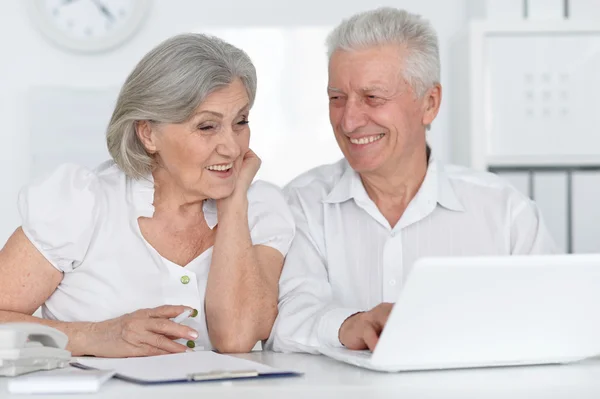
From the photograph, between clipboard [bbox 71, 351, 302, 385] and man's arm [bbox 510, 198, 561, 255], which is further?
man's arm [bbox 510, 198, 561, 255]

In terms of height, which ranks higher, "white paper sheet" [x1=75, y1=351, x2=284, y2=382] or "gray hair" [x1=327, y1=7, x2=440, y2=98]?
"gray hair" [x1=327, y1=7, x2=440, y2=98]

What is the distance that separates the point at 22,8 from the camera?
326 centimetres

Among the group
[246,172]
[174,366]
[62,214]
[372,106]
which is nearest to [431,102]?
[372,106]

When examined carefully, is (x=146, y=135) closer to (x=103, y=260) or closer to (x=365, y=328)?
(x=103, y=260)

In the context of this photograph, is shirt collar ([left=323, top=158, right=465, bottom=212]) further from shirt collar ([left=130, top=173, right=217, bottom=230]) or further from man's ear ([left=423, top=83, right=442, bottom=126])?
shirt collar ([left=130, top=173, right=217, bottom=230])

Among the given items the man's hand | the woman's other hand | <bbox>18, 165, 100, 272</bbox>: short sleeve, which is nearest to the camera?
the man's hand

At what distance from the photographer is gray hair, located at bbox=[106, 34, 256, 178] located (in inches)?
69.8

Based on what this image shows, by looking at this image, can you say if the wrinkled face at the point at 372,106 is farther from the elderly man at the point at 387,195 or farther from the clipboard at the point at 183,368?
the clipboard at the point at 183,368

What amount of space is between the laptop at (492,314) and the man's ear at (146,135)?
724mm

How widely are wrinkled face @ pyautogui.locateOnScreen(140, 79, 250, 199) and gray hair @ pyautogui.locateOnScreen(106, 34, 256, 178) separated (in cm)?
2

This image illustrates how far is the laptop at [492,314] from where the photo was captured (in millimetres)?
1142

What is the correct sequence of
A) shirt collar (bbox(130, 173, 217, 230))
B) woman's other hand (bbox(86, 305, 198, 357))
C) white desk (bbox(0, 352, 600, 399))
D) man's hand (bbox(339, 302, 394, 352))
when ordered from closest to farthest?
1. white desk (bbox(0, 352, 600, 399))
2. man's hand (bbox(339, 302, 394, 352))
3. woman's other hand (bbox(86, 305, 198, 357))
4. shirt collar (bbox(130, 173, 217, 230))

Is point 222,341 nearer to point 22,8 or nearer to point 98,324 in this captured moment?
point 98,324

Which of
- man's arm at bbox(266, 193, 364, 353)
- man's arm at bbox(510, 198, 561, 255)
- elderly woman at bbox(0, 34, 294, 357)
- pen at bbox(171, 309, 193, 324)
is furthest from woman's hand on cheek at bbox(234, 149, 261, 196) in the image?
man's arm at bbox(510, 198, 561, 255)
